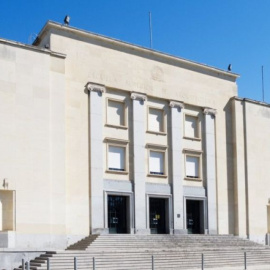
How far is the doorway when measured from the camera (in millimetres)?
35278

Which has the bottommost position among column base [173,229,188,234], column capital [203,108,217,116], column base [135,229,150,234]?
column base [173,229,188,234]

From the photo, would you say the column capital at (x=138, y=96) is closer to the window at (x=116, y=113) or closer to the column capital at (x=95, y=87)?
the window at (x=116, y=113)

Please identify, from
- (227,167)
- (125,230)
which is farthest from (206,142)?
(125,230)

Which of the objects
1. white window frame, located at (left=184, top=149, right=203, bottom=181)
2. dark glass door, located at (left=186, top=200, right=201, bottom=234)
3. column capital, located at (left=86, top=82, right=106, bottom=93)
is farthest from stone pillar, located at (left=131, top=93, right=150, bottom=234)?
dark glass door, located at (left=186, top=200, right=201, bottom=234)

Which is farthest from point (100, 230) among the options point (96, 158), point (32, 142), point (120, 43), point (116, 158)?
point (120, 43)

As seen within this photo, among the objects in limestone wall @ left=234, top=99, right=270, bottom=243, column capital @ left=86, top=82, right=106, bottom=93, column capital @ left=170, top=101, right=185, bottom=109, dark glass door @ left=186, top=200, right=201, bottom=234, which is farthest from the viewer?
limestone wall @ left=234, top=99, right=270, bottom=243

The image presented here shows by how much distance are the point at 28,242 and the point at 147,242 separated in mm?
7380

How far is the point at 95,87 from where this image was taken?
33062 millimetres

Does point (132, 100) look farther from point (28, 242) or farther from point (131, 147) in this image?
point (28, 242)

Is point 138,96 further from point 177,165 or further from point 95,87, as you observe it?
point 177,165

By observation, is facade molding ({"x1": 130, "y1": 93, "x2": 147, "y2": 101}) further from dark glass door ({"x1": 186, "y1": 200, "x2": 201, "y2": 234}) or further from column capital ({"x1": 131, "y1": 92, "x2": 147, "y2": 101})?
dark glass door ({"x1": 186, "y1": 200, "x2": 201, "y2": 234})

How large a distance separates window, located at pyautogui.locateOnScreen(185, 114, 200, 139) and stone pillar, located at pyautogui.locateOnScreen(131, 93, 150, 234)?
409cm

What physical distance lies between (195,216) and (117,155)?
7902mm

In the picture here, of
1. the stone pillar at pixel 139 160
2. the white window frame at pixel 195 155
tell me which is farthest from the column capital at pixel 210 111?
the stone pillar at pixel 139 160
